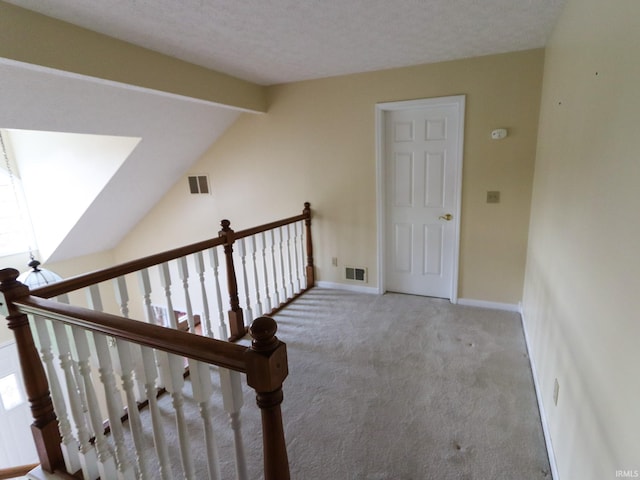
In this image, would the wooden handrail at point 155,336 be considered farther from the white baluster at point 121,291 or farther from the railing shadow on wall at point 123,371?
the white baluster at point 121,291

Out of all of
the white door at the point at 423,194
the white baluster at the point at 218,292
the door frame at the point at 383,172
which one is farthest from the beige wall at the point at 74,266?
the white door at the point at 423,194

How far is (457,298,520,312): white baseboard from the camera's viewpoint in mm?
3242

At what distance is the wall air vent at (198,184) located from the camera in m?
4.41

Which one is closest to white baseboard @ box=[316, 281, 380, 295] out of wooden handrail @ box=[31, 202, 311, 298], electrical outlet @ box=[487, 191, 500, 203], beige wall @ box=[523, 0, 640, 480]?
electrical outlet @ box=[487, 191, 500, 203]

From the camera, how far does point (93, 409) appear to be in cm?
149

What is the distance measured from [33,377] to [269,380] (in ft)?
4.87

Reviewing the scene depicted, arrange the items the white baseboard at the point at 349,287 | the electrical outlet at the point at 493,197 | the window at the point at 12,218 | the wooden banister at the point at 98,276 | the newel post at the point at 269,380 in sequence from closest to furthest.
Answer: the newel post at the point at 269,380
the wooden banister at the point at 98,276
the electrical outlet at the point at 493,197
the white baseboard at the point at 349,287
the window at the point at 12,218

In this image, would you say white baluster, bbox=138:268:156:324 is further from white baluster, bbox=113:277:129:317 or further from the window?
the window

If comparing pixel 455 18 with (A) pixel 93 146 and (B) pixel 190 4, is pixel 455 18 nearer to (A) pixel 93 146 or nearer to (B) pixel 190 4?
(B) pixel 190 4

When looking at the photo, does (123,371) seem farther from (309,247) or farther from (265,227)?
(309,247)

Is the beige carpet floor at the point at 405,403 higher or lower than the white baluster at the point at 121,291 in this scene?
lower

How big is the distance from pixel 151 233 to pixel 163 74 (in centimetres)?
299

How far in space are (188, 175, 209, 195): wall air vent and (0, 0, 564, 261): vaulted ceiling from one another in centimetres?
56

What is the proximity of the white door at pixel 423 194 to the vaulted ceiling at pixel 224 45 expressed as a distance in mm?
530
